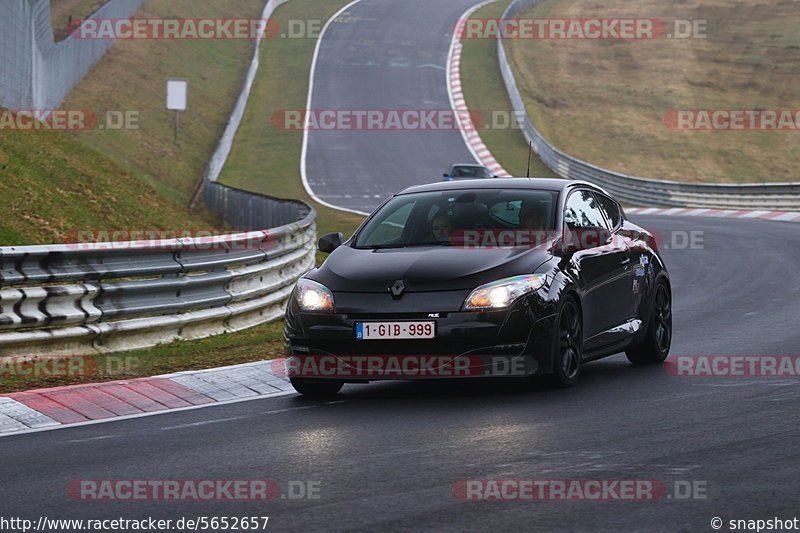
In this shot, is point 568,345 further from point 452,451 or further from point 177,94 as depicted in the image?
point 177,94

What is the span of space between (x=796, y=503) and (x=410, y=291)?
12.5 feet

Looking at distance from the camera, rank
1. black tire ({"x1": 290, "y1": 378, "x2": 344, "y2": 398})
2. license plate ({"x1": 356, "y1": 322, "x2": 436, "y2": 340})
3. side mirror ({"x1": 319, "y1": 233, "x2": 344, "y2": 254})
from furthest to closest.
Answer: side mirror ({"x1": 319, "y1": 233, "x2": 344, "y2": 254}) < black tire ({"x1": 290, "y1": 378, "x2": 344, "y2": 398}) < license plate ({"x1": 356, "y1": 322, "x2": 436, "y2": 340})

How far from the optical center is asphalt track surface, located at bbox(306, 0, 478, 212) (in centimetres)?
4341

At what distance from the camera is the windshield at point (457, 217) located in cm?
1055

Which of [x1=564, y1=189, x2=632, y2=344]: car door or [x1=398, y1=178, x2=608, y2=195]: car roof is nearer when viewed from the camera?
[x1=564, y1=189, x2=632, y2=344]: car door

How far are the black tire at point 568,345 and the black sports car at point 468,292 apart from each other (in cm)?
1

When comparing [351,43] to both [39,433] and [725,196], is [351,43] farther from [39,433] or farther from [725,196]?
[39,433]

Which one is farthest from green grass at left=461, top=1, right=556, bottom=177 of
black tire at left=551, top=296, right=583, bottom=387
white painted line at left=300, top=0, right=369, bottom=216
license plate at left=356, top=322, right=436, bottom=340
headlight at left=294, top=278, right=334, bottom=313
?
license plate at left=356, top=322, right=436, bottom=340

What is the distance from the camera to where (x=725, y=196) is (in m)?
39.4

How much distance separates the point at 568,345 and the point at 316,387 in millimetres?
1795

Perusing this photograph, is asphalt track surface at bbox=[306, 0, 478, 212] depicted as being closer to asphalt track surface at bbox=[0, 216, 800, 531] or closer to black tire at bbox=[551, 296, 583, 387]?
black tire at bbox=[551, 296, 583, 387]

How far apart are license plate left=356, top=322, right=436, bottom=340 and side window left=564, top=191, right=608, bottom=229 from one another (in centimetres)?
186

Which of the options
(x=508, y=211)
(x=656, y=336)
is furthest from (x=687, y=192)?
(x=508, y=211)

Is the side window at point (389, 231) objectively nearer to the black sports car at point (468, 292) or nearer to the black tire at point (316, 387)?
the black sports car at point (468, 292)
